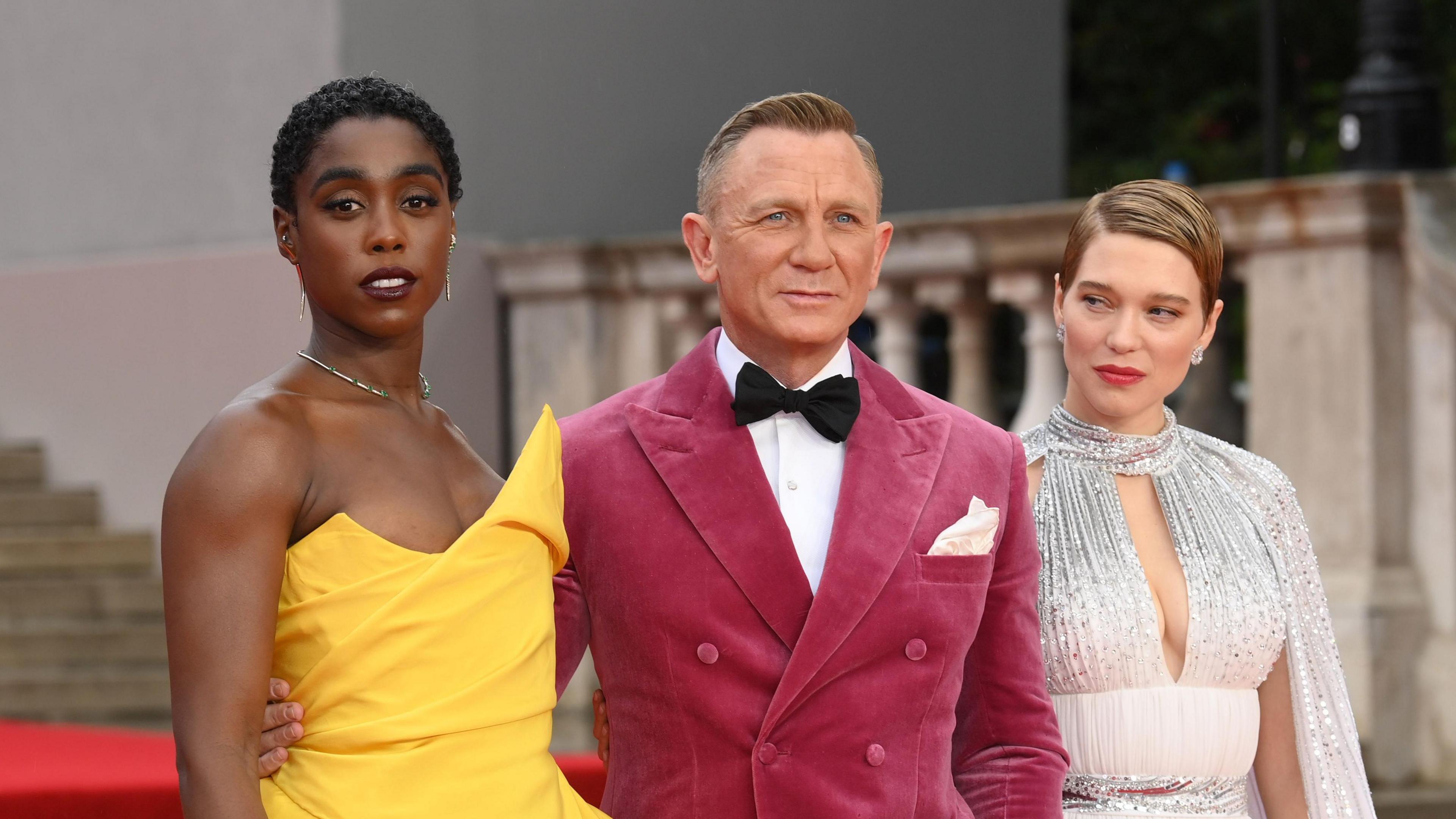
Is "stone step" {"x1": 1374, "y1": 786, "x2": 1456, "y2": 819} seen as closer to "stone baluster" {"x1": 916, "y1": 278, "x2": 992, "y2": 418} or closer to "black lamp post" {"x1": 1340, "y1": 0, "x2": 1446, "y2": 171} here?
"stone baluster" {"x1": 916, "y1": 278, "x2": 992, "y2": 418}

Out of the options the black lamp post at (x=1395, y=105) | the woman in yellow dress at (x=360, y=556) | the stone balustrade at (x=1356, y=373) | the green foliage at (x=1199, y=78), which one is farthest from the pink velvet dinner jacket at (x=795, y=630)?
the green foliage at (x=1199, y=78)

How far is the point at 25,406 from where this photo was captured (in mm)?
7242

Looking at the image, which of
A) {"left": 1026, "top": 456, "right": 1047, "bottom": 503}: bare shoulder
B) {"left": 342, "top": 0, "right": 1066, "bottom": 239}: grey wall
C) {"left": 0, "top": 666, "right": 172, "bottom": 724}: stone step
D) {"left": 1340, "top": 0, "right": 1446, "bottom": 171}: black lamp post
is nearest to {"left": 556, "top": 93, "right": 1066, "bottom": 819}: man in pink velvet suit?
{"left": 1026, "top": 456, "right": 1047, "bottom": 503}: bare shoulder

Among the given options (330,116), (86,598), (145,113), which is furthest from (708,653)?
(145,113)

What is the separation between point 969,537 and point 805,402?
32 centimetres

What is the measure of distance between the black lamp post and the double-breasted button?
5764 millimetres

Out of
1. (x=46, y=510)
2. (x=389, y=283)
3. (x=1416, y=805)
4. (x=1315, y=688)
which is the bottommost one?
(x=1416, y=805)

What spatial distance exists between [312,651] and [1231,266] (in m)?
3.91

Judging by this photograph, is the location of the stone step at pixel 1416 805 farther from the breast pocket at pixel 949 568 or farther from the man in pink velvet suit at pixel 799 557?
the breast pocket at pixel 949 568

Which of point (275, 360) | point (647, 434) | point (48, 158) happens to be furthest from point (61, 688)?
point (647, 434)

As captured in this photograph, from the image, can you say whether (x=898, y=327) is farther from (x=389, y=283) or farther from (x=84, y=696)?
(x=389, y=283)

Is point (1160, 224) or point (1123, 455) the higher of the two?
point (1160, 224)

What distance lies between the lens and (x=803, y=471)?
2643mm

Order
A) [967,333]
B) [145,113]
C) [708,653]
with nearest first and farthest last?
[708,653], [967,333], [145,113]
